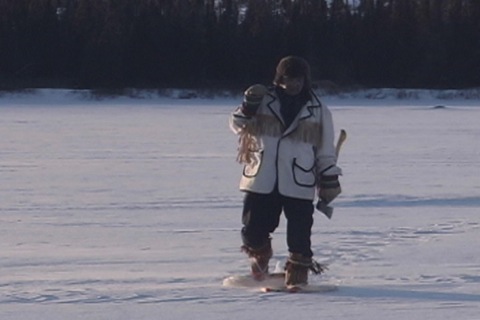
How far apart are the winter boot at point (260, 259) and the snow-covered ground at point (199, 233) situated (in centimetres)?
20

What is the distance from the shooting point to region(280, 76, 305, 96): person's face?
7281mm

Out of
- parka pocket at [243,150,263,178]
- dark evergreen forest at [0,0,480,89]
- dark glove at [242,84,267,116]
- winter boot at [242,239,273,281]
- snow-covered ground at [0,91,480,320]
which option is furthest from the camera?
dark evergreen forest at [0,0,480,89]

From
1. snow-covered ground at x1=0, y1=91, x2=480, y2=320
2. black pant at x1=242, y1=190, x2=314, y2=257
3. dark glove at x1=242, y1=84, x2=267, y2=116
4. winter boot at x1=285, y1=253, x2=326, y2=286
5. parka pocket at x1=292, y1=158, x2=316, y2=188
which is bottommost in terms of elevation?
snow-covered ground at x1=0, y1=91, x2=480, y2=320

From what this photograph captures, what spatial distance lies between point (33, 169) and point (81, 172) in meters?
0.74

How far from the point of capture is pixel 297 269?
7.29m

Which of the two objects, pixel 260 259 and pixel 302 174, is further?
pixel 260 259

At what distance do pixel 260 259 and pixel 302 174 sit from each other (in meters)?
0.58

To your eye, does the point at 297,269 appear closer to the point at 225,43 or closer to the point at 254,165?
the point at 254,165

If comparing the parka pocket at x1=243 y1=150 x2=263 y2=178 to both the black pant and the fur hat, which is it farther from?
the fur hat

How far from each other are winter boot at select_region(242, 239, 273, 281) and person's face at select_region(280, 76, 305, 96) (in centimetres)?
89

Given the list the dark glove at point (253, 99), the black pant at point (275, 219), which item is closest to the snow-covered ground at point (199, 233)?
the black pant at point (275, 219)

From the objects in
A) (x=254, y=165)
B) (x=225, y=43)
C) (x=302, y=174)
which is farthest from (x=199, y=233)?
(x=225, y=43)

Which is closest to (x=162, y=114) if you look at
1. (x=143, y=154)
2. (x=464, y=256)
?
(x=143, y=154)

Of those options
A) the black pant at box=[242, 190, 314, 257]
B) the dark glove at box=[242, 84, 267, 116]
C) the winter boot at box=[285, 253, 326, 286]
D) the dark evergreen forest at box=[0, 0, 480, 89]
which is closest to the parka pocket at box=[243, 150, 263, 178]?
the black pant at box=[242, 190, 314, 257]
